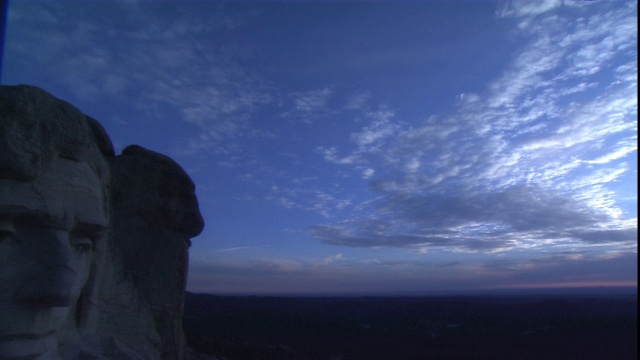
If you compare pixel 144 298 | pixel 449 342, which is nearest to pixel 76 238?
pixel 144 298

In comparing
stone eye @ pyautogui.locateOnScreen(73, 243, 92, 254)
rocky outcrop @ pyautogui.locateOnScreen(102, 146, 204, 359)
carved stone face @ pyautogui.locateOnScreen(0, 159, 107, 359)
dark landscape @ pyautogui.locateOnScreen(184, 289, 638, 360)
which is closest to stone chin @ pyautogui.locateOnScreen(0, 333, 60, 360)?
carved stone face @ pyautogui.locateOnScreen(0, 159, 107, 359)

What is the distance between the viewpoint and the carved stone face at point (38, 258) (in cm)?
414

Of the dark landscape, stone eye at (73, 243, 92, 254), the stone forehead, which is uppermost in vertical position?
the stone forehead

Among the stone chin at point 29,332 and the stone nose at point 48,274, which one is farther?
the stone nose at point 48,274

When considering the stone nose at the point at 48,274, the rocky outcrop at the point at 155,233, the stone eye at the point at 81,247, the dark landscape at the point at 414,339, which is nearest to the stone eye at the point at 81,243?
the stone eye at the point at 81,247

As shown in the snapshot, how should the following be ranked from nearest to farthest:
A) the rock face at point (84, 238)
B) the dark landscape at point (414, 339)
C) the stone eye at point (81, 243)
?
the rock face at point (84, 238) → the stone eye at point (81, 243) → the dark landscape at point (414, 339)

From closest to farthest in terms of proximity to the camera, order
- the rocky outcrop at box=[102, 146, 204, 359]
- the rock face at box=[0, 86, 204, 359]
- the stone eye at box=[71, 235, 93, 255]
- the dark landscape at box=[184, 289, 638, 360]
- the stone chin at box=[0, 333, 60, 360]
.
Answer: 1. the stone chin at box=[0, 333, 60, 360]
2. the rock face at box=[0, 86, 204, 359]
3. the stone eye at box=[71, 235, 93, 255]
4. the rocky outcrop at box=[102, 146, 204, 359]
5. the dark landscape at box=[184, 289, 638, 360]

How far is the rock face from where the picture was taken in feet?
13.8

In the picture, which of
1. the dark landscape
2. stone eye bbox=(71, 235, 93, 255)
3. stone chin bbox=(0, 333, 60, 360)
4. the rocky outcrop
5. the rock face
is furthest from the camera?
the dark landscape

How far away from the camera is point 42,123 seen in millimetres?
4566

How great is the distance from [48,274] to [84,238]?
2.37 feet

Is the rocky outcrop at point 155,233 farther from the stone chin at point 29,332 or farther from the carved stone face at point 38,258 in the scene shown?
the carved stone face at point 38,258

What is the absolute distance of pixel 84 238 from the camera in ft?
16.4

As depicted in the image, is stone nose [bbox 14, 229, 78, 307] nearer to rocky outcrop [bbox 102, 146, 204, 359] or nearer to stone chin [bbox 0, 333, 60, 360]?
stone chin [bbox 0, 333, 60, 360]
